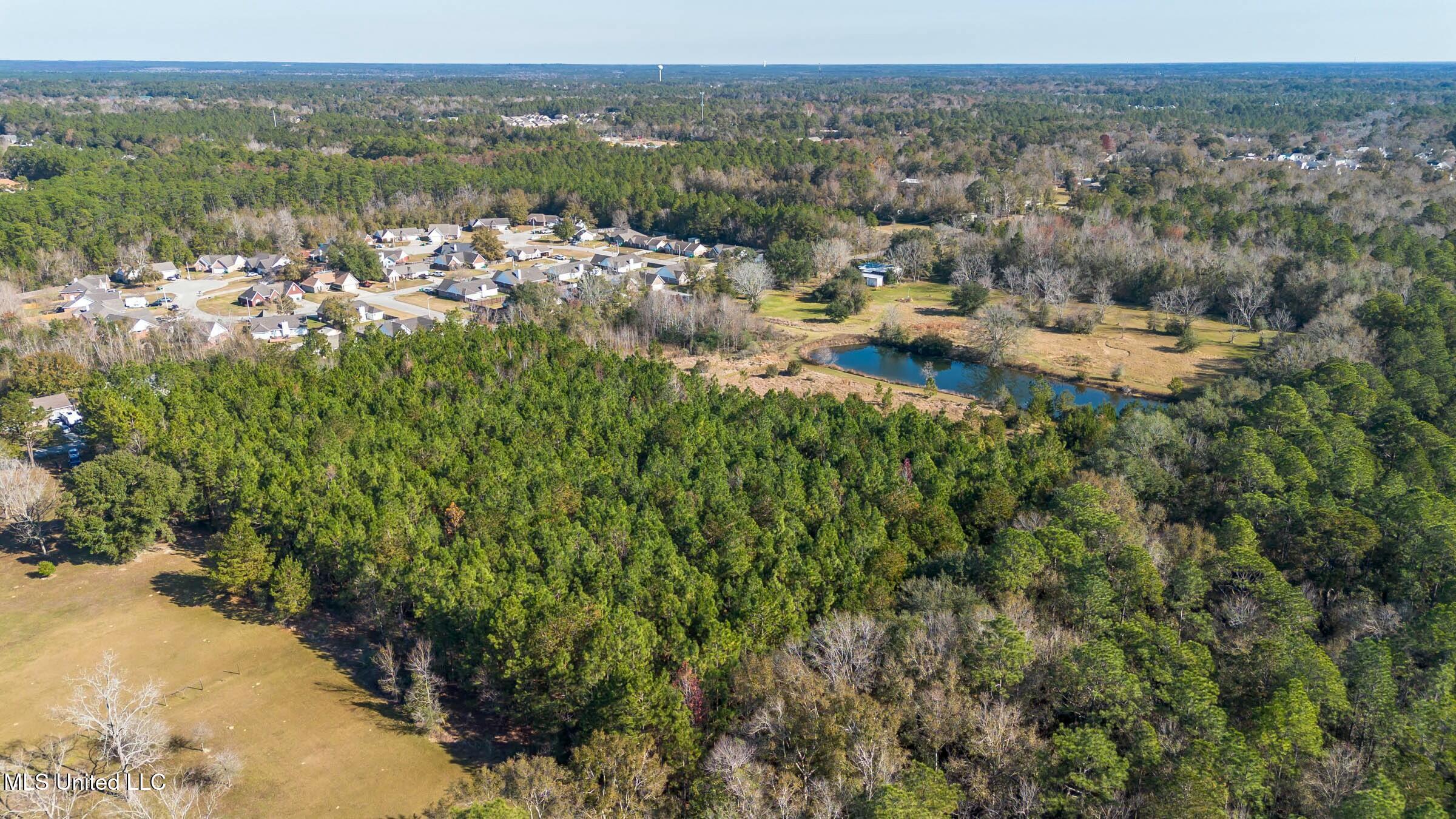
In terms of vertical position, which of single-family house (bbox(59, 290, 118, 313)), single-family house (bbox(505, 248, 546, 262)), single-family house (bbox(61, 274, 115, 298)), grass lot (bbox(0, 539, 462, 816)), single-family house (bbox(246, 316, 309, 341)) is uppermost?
single-family house (bbox(505, 248, 546, 262))

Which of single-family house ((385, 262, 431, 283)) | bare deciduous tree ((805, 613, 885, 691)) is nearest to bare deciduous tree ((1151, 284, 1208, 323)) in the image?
bare deciduous tree ((805, 613, 885, 691))

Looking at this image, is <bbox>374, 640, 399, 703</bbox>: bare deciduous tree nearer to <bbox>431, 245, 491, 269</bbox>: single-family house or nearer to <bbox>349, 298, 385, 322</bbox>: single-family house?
<bbox>349, 298, 385, 322</bbox>: single-family house

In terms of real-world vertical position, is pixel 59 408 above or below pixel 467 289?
below

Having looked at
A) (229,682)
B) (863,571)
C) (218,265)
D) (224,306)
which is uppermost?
(218,265)

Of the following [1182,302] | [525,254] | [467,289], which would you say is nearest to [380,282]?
[467,289]

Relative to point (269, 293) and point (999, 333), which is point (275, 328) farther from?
point (999, 333)

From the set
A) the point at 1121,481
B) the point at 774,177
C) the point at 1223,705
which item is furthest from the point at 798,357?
the point at 774,177

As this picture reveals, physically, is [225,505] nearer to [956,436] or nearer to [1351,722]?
[956,436]
